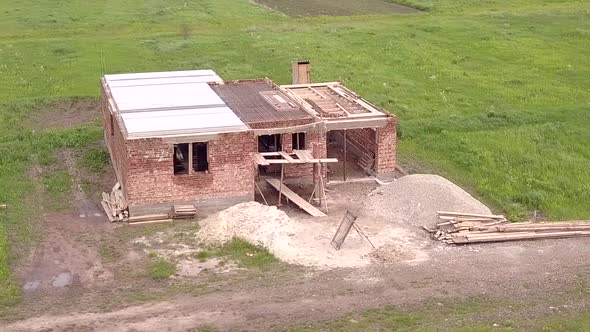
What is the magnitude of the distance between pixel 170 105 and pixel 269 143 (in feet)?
11.4

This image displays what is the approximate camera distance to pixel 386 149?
27000 millimetres

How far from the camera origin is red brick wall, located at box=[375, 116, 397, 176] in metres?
26.8

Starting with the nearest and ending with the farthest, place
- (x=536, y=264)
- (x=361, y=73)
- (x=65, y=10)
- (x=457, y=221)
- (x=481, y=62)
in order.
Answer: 1. (x=536, y=264)
2. (x=457, y=221)
3. (x=361, y=73)
4. (x=481, y=62)
5. (x=65, y=10)

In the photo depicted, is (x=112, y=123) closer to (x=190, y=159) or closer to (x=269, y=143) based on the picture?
(x=190, y=159)

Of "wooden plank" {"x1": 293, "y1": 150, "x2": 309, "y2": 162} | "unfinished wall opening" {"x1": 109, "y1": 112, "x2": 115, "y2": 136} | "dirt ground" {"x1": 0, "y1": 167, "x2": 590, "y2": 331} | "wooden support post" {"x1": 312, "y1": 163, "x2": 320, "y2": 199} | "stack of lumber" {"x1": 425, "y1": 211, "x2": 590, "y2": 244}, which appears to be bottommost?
"dirt ground" {"x1": 0, "y1": 167, "x2": 590, "y2": 331}

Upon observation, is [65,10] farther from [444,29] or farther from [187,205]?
[187,205]

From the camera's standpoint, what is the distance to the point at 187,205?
79.0 ft

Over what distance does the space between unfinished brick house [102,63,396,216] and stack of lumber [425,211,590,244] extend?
4067 mm

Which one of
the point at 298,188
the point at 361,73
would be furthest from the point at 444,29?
the point at 298,188

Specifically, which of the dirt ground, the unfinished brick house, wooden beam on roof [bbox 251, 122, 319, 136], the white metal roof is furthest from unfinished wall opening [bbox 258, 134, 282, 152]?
the dirt ground

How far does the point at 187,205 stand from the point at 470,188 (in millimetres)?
9085

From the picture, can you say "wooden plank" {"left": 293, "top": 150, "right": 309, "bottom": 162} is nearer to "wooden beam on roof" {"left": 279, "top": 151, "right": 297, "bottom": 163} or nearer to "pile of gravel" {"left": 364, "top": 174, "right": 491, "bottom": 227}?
"wooden beam on roof" {"left": 279, "top": 151, "right": 297, "bottom": 163}

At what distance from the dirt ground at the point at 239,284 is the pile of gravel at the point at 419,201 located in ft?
4.21

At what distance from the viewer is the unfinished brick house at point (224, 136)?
77.9ft
